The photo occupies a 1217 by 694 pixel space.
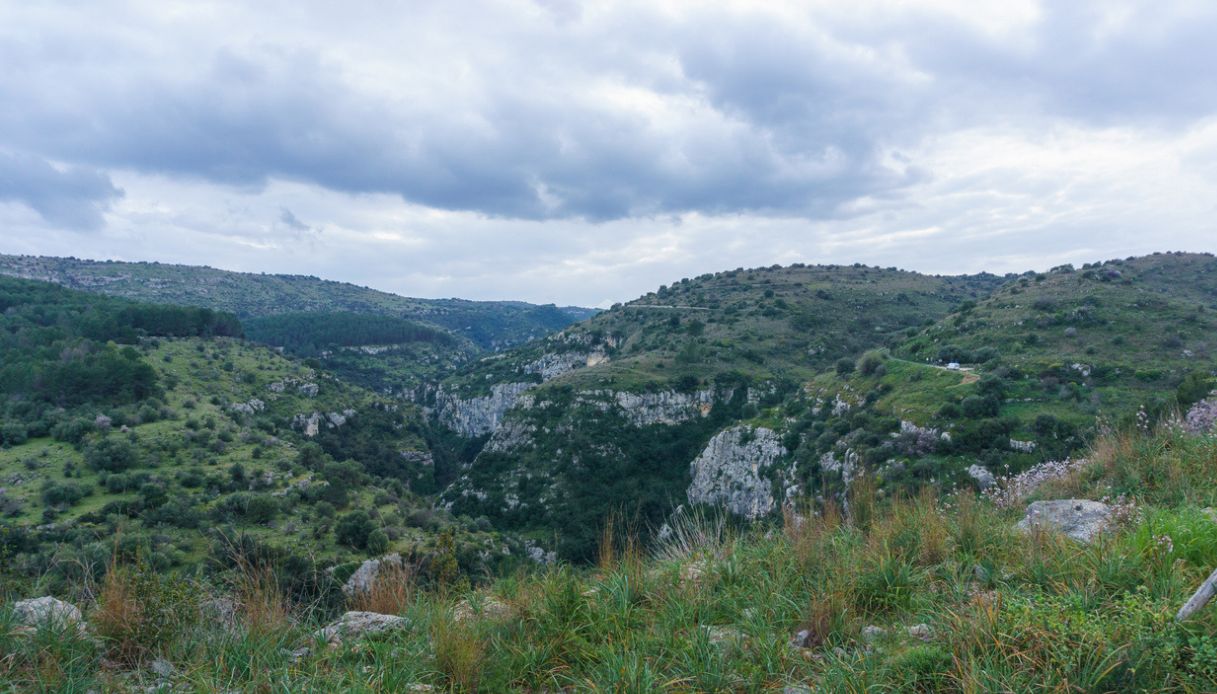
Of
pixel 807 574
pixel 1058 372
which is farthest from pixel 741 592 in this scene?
pixel 1058 372

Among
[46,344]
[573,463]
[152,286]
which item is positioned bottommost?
[573,463]

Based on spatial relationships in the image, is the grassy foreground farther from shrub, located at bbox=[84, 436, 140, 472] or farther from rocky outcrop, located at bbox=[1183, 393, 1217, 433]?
shrub, located at bbox=[84, 436, 140, 472]

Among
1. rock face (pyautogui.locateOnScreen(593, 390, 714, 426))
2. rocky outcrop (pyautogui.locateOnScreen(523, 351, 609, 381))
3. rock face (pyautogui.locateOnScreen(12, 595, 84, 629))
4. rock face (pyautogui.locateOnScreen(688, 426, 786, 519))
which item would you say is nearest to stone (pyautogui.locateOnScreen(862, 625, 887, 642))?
rock face (pyautogui.locateOnScreen(12, 595, 84, 629))

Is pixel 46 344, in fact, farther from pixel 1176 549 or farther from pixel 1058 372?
pixel 1058 372

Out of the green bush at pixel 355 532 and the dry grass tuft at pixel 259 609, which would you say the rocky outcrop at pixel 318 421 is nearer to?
the green bush at pixel 355 532

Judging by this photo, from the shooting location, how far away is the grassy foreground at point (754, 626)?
315cm

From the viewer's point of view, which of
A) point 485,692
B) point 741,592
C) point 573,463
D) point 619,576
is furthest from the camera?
point 573,463

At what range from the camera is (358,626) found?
4.96m

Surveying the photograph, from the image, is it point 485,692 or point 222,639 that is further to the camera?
point 222,639

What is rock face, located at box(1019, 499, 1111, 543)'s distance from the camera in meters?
5.29

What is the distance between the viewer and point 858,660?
3547mm

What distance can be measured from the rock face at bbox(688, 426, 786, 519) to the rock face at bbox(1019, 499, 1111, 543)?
36.6 metres

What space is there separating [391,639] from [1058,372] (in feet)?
140

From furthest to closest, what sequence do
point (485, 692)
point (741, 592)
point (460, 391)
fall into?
point (460, 391), point (741, 592), point (485, 692)
